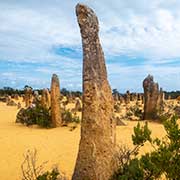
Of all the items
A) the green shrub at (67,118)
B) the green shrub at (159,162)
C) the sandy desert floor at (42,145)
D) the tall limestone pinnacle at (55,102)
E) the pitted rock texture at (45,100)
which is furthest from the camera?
the pitted rock texture at (45,100)

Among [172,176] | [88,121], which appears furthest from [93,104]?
[172,176]

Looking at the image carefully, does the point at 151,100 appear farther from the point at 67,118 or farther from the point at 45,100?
the point at 45,100

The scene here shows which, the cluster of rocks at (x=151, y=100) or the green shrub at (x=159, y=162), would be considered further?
the cluster of rocks at (x=151, y=100)

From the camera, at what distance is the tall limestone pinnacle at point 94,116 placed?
625 cm

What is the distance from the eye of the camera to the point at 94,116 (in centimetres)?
631

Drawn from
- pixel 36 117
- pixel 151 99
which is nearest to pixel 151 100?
pixel 151 99

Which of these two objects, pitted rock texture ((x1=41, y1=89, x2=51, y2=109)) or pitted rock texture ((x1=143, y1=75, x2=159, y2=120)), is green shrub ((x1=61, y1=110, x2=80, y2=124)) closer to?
pitted rock texture ((x1=41, y1=89, x2=51, y2=109))

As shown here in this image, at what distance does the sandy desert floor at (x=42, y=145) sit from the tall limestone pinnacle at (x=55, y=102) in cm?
63

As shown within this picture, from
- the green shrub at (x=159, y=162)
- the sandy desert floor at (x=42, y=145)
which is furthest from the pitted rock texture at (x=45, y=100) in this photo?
the green shrub at (x=159, y=162)

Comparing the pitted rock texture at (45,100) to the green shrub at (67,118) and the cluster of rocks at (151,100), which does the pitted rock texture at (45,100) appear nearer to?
the green shrub at (67,118)

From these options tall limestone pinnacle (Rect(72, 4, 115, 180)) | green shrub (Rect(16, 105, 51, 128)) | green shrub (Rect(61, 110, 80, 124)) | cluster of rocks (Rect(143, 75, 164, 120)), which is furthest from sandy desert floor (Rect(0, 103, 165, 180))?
cluster of rocks (Rect(143, 75, 164, 120))

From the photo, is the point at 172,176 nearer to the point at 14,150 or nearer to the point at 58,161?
the point at 58,161

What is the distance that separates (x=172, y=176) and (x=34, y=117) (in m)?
12.4

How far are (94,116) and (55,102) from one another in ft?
32.2
